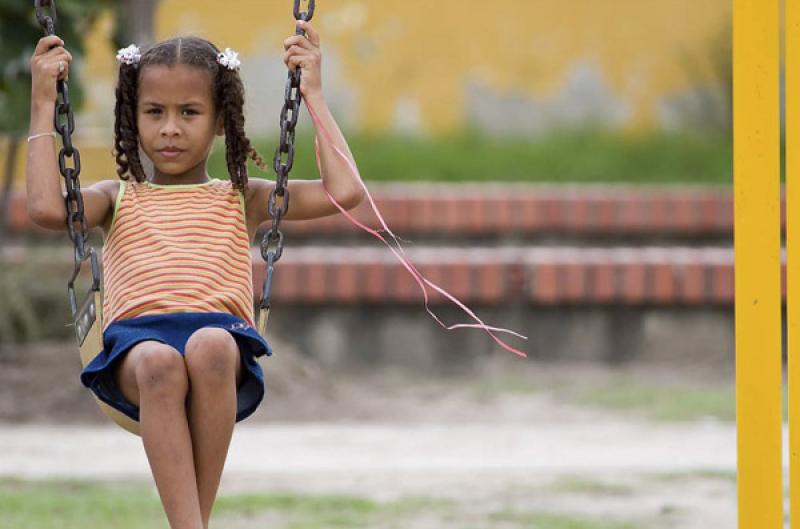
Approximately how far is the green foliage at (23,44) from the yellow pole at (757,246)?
12.8 feet

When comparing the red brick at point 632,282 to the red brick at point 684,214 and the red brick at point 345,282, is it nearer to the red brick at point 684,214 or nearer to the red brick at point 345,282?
the red brick at point 684,214

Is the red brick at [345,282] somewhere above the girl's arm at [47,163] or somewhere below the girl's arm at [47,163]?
below

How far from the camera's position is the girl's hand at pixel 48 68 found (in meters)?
3.34

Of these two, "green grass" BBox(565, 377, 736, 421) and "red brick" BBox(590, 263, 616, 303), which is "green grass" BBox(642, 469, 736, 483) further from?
"red brick" BBox(590, 263, 616, 303)

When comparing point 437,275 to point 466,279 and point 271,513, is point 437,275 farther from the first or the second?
point 271,513

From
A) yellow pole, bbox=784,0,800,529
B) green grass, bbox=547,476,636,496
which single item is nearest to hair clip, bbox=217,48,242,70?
yellow pole, bbox=784,0,800,529

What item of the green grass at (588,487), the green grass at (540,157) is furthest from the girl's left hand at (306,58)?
the green grass at (540,157)

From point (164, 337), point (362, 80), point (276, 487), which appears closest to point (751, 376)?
point (164, 337)

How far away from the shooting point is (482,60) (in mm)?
10102

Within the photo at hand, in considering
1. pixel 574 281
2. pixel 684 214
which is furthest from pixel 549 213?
pixel 574 281

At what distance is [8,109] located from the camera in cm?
693

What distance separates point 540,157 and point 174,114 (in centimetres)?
673

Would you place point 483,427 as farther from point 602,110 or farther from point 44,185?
point 602,110

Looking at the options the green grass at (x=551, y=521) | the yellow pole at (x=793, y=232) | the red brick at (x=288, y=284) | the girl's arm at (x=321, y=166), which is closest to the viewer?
the yellow pole at (x=793, y=232)
